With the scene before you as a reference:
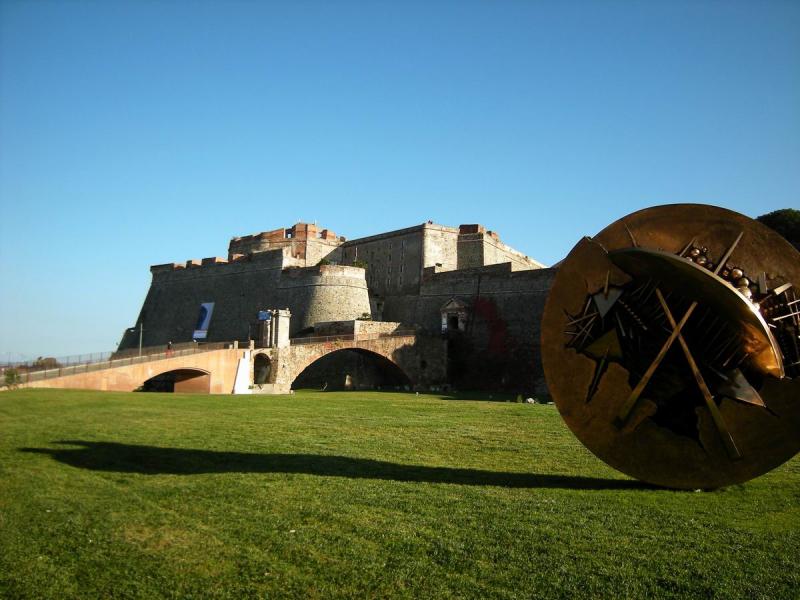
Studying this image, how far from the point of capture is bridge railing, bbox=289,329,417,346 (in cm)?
3838

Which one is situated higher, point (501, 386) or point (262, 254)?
point (262, 254)

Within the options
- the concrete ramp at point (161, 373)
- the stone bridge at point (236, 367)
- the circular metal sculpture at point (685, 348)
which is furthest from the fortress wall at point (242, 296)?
the circular metal sculpture at point (685, 348)

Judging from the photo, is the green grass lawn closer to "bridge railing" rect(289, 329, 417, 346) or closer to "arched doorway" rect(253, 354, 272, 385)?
"arched doorway" rect(253, 354, 272, 385)

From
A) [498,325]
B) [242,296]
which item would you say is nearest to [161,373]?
[498,325]

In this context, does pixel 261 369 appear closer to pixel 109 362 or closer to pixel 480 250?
pixel 109 362

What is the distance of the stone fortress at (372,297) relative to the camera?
41938mm

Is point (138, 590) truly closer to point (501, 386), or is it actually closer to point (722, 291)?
point (722, 291)

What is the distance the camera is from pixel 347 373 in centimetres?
4331

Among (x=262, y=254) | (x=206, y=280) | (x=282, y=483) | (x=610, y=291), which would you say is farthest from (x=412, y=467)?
(x=206, y=280)

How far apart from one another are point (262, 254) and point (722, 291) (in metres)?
48.5

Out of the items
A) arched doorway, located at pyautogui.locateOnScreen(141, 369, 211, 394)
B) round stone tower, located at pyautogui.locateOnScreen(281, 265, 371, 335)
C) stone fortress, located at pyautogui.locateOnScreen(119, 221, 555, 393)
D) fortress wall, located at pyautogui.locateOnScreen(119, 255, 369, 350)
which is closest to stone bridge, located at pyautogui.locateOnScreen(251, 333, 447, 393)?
stone fortress, located at pyautogui.locateOnScreen(119, 221, 555, 393)

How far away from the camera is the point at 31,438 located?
1278cm

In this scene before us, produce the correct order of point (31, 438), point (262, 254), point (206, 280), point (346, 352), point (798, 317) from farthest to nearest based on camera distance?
point (206, 280), point (262, 254), point (346, 352), point (31, 438), point (798, 317)

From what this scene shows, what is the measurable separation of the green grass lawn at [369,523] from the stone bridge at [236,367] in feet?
53.3
